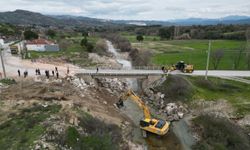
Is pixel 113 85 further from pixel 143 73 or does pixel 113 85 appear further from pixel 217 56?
pixel 217 56

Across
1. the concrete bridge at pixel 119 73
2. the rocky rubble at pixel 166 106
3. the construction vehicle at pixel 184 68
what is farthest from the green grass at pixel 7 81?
the construction vehicle at pixel 184 68

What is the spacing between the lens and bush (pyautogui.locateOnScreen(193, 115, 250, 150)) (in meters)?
24.6

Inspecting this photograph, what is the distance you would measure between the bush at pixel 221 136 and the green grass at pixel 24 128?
15795 mm

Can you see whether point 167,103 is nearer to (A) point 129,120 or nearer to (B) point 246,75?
(A) point 129,120

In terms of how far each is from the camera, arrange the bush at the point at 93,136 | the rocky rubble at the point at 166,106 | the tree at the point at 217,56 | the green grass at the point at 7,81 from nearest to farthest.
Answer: the bush at the point at 93,136, the rocky rubble at the point at 166,106, the green grass at the point at 7,81, the tree at the point at 217,56

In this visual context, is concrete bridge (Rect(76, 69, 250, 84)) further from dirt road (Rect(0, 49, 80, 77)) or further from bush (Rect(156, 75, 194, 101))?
dirt road (Rect(0, 49, 80, 77))

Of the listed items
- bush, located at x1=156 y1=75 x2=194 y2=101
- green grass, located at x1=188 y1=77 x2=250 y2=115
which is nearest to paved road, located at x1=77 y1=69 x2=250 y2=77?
green grass, located at x1=188 y1=77 x2=250 y2=115

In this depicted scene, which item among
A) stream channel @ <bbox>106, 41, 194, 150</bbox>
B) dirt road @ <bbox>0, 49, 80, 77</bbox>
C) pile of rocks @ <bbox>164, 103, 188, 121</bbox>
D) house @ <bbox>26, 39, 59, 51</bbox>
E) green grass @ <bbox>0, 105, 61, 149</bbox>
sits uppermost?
house @ <bbox>26, 39, 59, 51</bbox>

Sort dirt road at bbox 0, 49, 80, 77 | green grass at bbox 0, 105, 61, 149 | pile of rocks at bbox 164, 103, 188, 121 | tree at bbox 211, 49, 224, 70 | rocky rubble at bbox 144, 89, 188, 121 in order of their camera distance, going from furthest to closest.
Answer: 1. tree at bbox 211, 49, 224, 70
2. dirt road at bbox 0, 49, 80, 77
3. rocky rubble at bbox 144, 89, 188, 121
4. pile of rocks at bbox 164, 103, 188, 121
5. green grass at bbox 0, 105, 61, 149

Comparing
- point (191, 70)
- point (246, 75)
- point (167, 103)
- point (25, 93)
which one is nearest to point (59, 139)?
point (25, 93)

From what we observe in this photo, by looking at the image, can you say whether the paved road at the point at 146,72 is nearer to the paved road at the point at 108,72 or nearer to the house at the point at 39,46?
the paved road at the point at 108,72

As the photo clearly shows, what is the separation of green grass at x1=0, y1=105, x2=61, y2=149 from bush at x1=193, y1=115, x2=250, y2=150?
622 inches

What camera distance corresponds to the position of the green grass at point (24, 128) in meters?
20.4

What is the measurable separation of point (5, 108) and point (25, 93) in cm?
455
